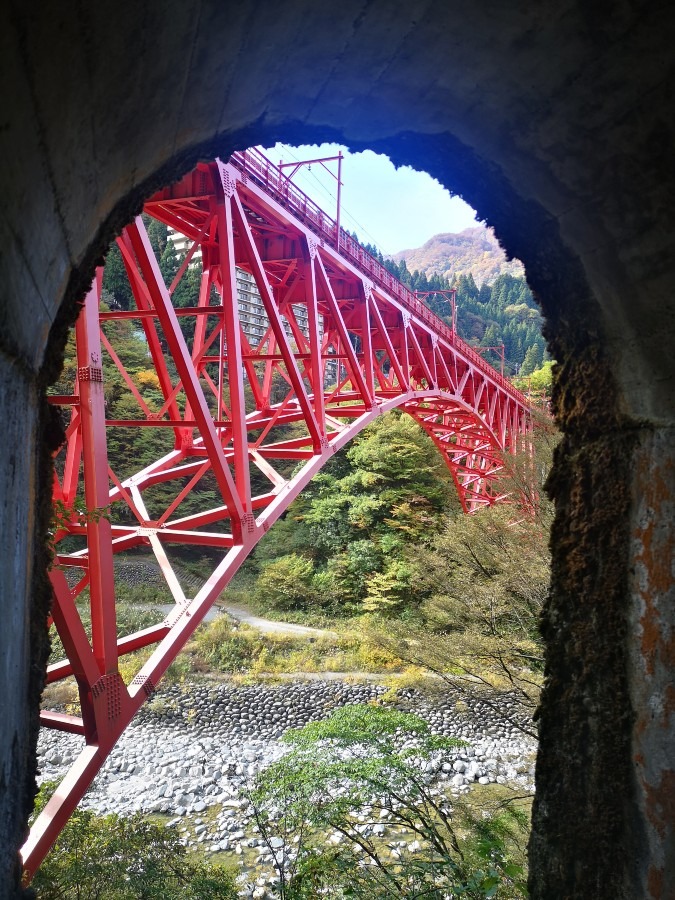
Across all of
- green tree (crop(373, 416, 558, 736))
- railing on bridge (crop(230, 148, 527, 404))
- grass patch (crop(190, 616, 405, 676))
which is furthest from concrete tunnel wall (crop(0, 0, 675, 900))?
grass patch (crop(190, 616, 405, 676))

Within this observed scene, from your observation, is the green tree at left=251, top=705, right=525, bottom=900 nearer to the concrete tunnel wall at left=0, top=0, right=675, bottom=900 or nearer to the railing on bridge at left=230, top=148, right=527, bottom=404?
the concrete tunnel wall at left=0, top=0, right=675, bottom=900

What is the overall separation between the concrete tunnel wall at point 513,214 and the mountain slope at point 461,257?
112 meters

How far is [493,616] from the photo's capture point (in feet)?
25.6

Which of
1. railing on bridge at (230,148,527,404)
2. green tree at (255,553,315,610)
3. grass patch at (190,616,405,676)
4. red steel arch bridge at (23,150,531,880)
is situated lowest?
grass patch at (190,616,405,676)

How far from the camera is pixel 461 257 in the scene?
12794cm

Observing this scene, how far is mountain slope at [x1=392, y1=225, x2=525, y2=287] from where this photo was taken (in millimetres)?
114819

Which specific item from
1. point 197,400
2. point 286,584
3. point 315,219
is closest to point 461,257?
point 286,584

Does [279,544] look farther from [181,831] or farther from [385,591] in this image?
[181,831]

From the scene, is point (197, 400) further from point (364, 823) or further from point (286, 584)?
point (286, 584)

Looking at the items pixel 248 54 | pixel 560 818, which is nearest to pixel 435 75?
pixel 248 54

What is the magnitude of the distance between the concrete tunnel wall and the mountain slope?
112 m

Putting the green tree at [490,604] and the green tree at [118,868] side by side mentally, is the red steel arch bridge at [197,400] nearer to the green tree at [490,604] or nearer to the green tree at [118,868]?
the green tree at [118,868]

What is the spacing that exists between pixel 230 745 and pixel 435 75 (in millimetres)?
12239

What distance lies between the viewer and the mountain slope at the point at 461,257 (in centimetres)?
11482
